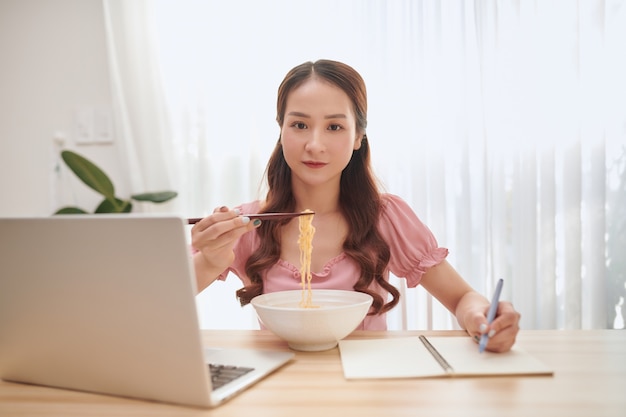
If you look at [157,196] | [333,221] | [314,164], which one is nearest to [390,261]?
[333,221]

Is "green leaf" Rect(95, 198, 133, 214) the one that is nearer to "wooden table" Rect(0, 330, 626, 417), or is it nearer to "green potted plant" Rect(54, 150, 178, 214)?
"green potted plant" Rect(54, 150, 178, 214)

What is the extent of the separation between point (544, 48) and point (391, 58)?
2.19 ft

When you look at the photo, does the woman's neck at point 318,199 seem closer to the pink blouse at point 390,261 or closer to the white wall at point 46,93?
the pink blouse at point 390,261

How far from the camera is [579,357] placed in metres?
0.99

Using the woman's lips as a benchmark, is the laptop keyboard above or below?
below

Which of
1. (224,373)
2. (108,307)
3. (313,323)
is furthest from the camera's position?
(313,323)

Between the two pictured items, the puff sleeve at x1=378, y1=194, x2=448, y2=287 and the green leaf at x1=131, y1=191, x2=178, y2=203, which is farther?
the green leaf at x1=131, y1=191, x2=178, y2=203

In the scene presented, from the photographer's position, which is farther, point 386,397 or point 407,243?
point 407,243

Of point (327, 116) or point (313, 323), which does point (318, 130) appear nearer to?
point (327, 116)

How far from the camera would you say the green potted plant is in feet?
8.43

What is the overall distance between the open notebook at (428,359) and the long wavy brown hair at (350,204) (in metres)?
0.41

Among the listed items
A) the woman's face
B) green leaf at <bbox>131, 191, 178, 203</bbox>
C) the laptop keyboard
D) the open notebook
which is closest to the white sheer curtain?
green leaf at <bbox>131, 191, 178, 203</bbox>

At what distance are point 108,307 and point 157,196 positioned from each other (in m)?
1.95

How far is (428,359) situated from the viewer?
967mm
